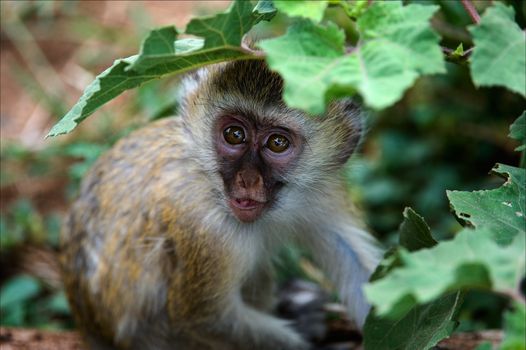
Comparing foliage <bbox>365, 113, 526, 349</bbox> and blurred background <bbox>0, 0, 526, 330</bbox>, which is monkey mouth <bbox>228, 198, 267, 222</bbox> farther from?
blurred background <bbox>0, 0, 526, 330</bbox>

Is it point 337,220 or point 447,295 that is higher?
point 447,295

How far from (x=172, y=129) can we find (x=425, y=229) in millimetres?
1980

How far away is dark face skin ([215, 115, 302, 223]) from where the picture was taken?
3.95 metres

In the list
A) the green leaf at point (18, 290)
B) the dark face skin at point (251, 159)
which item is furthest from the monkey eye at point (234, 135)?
the green leaf at point (18, 290)

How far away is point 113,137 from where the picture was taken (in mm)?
6695

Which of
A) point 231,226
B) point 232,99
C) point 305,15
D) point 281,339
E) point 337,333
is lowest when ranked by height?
point 337,333

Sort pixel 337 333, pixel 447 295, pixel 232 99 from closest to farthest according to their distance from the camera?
pixel 447 295, pixel 232 99, pixel 337 333

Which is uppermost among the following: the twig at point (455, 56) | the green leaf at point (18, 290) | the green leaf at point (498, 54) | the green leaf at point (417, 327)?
the green leaf at point (498, 54)

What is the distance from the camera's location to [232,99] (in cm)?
406

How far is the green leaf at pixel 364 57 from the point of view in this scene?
2.44 m

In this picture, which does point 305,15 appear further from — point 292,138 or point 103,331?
point 103,331

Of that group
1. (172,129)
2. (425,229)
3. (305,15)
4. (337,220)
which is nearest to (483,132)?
(337,220)

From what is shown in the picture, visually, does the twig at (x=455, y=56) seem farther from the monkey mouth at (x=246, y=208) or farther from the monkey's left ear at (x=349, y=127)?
the monkey mouth at (x=246, y=208)

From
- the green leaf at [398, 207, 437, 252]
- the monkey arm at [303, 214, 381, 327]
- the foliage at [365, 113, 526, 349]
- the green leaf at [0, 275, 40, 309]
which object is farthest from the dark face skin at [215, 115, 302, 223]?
the green leaf at [0, 275, 40, 309]
